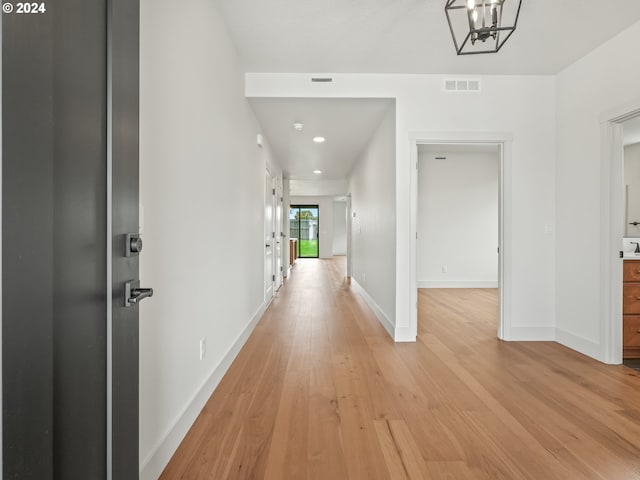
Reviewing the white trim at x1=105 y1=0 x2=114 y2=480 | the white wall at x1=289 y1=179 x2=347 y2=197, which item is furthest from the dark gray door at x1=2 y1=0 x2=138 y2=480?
the white wall at x1=289 y1=179 x2=347 y2=197

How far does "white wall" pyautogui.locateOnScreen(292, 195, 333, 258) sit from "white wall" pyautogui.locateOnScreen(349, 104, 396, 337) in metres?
8.06

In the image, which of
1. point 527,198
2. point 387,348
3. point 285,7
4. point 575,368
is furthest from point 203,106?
point 575,368

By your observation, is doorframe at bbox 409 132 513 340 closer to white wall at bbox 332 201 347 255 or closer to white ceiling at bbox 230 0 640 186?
white ceiling at bbox 230 0 640 186

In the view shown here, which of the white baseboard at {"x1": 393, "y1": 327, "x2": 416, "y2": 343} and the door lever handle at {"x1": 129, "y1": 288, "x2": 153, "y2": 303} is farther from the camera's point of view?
the white baseboard at {"x1": 393, "y1": 327, "x2": 416, "y2": 343}

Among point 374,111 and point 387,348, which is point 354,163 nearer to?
point 374,111

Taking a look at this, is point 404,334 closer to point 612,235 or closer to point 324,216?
point 612,235

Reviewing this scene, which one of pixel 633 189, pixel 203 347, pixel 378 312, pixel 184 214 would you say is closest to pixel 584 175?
pixel 633 189

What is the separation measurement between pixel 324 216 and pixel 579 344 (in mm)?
11238

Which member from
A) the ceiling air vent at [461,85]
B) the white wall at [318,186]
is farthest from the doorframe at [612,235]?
the white wall at [318,186]

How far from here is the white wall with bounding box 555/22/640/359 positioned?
2639 millimetres

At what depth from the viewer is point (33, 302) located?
25.1 inches

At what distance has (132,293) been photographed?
954 millimetres

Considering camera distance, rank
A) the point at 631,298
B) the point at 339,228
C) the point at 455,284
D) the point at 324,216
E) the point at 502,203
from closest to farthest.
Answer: the point at 631,298 < the point at 502,203 < the point at 455,284 < the point at 324,216 < the point at 339,228

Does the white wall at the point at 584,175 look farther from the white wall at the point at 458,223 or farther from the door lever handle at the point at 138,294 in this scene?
the door lever handle at the point at 138,294
